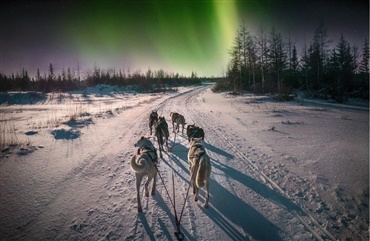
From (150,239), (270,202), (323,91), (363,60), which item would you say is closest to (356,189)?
(270,202)

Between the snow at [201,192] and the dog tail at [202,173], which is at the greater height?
the dog tail at [202,173]

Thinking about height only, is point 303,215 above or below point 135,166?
below

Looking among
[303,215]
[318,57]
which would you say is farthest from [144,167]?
[318,57]

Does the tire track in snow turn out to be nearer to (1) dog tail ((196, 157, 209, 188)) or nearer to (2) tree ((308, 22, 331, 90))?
(1) dog tail ((196, 157, 209, 188))

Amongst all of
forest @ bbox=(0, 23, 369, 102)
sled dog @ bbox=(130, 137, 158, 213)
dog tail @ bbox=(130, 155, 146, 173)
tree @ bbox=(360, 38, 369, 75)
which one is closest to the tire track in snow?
sled dog @ bbox=(130, 137, 158, 213)

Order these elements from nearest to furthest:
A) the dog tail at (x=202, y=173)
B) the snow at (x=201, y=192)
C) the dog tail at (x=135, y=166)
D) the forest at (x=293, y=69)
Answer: the snow at (x=201, y=192) → the dog tail at (x=135, y=166) → the dog tail at (x=202, y=173) → the forest at (x=293, y=69)

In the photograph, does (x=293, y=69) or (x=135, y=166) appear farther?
(x=293, y=69)

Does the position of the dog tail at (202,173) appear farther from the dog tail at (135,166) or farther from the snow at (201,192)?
the dog tail at (135,166)

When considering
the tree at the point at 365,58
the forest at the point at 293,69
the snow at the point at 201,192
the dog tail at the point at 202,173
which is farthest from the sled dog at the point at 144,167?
the tree at the point at 365,58

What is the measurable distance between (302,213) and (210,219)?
1874 millimetres

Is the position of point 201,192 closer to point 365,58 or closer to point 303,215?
point 303,215

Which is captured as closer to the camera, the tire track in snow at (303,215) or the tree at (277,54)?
the tire track in snow at (303,215)

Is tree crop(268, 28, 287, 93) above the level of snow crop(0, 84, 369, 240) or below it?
above

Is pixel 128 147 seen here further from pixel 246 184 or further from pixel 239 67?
pixel 239 67
